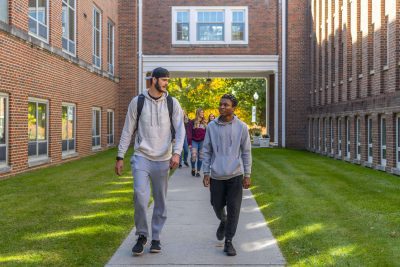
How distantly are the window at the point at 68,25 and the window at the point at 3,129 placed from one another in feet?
19.1

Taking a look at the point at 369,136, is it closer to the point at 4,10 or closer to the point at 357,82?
the point at 357,82

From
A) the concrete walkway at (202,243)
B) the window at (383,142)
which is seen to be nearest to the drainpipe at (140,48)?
the window at (383,142)

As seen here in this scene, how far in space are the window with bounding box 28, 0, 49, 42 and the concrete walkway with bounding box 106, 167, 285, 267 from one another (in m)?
8.26

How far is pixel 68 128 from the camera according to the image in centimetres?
2042

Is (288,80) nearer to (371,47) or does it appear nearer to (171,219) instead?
(371,47)

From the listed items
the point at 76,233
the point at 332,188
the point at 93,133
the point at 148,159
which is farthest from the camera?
the point at 93,133

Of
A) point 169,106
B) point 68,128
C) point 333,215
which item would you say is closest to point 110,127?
point 68,128

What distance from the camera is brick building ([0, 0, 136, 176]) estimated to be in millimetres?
14547

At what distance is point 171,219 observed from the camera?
8.85m

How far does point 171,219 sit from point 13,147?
23.5 ft

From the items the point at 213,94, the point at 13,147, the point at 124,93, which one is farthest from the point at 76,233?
the point at 213,94

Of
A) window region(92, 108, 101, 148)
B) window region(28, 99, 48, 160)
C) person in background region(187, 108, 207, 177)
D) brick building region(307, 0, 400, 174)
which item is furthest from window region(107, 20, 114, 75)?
person in background region(187, 108, 207, 177)

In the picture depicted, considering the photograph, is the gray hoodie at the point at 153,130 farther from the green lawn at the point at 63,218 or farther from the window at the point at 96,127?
the window at the point at 96,127

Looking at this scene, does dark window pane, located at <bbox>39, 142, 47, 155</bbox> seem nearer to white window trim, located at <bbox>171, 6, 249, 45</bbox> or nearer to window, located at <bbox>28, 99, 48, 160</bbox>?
window, located at <bbox>28, 99, 48, 160</bbox>
